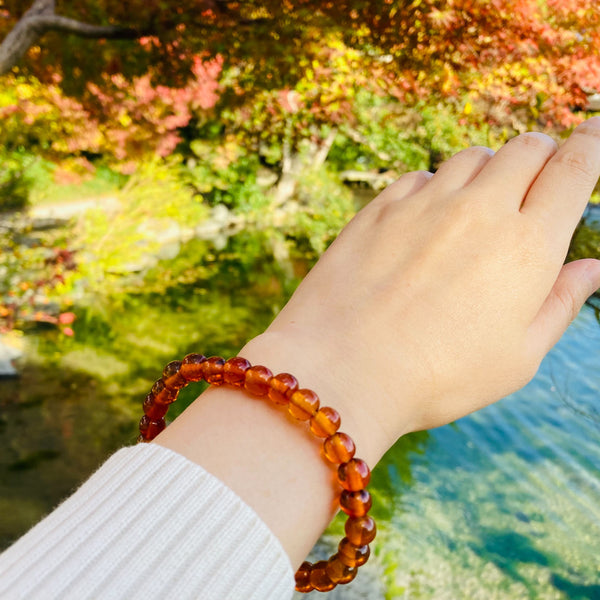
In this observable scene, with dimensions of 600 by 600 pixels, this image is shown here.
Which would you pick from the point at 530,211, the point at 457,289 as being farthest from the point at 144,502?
the point at 530,211

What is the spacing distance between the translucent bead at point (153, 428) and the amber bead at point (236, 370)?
0.32 meters

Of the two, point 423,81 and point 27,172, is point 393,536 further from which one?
point 27,172

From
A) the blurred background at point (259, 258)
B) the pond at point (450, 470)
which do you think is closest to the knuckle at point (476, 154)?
the blurred background at point (259, 258)

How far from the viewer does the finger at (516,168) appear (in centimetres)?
114

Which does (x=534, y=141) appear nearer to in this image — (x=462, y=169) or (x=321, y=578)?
(x=462, y=169)

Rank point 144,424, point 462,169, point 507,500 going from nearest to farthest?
point 144,424 → point 462,169 → point 507,500

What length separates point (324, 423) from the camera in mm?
797

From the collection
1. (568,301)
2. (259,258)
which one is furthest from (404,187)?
(259,258)

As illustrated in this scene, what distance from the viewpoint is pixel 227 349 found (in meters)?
5.27

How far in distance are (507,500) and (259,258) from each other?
562cm

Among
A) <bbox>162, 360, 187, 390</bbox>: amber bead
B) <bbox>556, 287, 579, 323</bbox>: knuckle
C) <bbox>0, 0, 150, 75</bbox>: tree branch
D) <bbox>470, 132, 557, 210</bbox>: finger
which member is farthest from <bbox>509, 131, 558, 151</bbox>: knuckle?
<bbox>0, 0, 150, 75</bbox>: tree branch

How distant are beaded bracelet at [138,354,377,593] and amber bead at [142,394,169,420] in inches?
7.3

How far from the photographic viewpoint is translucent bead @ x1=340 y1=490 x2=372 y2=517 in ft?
2.65

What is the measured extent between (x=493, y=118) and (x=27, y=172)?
24.5 feet
